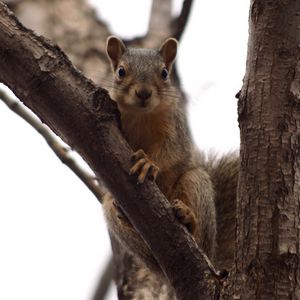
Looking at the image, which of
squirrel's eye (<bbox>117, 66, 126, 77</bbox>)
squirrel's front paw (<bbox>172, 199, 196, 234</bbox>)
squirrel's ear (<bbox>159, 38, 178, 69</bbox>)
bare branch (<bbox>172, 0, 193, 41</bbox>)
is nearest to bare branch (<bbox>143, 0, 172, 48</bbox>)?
bare branch (<bbox>172, 0, 193, 41</bbox>)

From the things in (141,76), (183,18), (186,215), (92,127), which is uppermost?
(183,18)

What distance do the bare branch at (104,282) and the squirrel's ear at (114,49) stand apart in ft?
3.56

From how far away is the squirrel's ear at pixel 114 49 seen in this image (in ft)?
11.7

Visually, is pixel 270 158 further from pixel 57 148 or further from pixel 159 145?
pixel 57 148

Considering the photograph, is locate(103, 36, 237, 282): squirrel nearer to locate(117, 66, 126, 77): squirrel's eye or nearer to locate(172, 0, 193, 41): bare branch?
locate(117, 66, 126, 77): squirrel's eye

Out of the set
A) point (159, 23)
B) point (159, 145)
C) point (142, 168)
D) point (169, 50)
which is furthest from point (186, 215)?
point (159, 23)

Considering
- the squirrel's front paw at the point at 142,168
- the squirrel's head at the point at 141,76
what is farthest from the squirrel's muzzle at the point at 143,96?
the squirrel's front paw at the point at 142,168

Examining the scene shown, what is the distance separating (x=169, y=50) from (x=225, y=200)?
80 cm

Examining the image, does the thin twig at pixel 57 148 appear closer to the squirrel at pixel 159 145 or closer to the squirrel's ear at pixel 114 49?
the squirrel at pixel 159 145

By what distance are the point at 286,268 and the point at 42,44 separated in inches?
39.0

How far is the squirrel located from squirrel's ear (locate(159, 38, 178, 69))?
0.40ft

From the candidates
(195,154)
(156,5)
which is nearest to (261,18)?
(195,154)

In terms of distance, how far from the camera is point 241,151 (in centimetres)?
225

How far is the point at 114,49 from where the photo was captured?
11.8 ft
